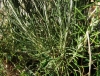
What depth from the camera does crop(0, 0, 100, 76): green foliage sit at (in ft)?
7.12

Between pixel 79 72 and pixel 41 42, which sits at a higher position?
pixel 41 42

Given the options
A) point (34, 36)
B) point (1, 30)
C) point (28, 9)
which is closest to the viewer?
point (34, 36)

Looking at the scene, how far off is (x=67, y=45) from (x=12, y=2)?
24.0 inches

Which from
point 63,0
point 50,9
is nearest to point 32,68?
point 50,9

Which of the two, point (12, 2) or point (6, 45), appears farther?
point (6, 45)

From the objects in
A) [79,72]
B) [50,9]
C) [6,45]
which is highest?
[50,9]

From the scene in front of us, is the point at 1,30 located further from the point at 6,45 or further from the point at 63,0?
the point at 63,0

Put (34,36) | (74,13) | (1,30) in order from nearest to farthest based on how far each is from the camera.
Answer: (74,13) < (34,36) < (1,30)

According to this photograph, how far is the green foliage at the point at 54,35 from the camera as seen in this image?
2.17 metres

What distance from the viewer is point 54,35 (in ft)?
7.46

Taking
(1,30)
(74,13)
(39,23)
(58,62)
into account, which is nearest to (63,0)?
(74,13)

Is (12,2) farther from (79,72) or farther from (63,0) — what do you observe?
(79,72)

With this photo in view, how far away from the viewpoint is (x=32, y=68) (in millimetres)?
2592

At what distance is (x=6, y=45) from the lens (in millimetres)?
2744
